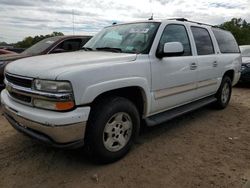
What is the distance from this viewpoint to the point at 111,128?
3521 millimetres

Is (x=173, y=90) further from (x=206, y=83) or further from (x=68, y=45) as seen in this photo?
(x=68, y=45)

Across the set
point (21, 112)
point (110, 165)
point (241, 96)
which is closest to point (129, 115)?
point (110, 165)

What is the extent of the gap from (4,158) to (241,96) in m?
6.77

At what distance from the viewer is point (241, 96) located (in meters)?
8.31

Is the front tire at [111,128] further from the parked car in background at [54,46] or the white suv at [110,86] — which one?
the parked car in background at [54,46]

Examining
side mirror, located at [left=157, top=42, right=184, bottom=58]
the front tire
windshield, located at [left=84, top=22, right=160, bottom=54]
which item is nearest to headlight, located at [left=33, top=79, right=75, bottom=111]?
the front tire

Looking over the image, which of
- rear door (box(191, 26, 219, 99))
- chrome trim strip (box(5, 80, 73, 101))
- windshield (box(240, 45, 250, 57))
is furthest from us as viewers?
windshield (box(240, 45, 250, 57))

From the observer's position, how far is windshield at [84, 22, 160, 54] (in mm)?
4098

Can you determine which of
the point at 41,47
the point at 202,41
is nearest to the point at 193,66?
the point at 202,41

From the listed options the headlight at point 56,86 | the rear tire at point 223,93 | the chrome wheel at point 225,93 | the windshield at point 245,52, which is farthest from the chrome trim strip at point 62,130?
the windshield at point 245,52

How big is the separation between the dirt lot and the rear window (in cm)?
214

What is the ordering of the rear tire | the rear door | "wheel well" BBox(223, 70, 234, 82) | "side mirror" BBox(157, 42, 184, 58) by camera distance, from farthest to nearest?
"wheel well" BBox(223, 70, 234, 82)
the rear tire
the rear door
"side mirror" BBox(157, 42, 184, 58)

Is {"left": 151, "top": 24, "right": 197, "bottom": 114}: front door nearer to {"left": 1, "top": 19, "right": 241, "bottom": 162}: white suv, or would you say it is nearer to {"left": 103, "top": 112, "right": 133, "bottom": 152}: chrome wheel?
{"left": 1, "top": 19, "right": 241, "bottom": 162}: white suv

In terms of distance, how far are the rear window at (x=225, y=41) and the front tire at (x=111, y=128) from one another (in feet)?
11.1
